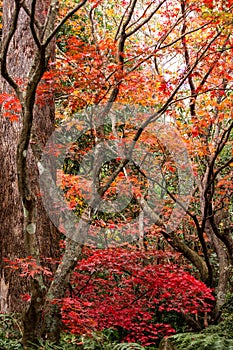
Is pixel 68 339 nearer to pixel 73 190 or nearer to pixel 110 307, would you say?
pixel 110 307

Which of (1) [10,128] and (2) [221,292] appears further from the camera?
(2) [221,292]

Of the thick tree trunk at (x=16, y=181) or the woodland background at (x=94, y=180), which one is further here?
the thick tree trunk at (x=16, y=181)

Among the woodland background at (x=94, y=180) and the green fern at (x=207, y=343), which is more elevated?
the woodland background at (x=94, y=180)

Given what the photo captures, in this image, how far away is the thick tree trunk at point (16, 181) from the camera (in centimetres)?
481

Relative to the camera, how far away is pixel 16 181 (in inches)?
200

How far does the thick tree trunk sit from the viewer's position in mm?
4809

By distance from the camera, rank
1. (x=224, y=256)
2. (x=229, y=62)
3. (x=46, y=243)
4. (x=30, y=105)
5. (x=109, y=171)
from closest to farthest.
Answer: (x=30, y=105) < (x=46, y=243) < (x=229, y=62) < (x=224, y=256) < (x=109, y=171)

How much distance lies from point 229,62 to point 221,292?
4.14 meters

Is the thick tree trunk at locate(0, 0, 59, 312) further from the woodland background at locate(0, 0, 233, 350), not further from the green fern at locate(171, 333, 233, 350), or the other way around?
the green fern at locate(171, 333, 233, 350)

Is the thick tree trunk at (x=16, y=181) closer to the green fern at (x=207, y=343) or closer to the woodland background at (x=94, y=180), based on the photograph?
the woodland background at (x=94, y=180)

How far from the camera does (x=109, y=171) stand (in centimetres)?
962

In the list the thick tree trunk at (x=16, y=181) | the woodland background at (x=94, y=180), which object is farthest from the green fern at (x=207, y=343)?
the thick tree trunk at (x=16, y=181)

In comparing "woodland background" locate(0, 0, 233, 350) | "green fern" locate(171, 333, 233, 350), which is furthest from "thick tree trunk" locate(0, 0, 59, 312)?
"green fern" locate(171, 333, 233, 350)

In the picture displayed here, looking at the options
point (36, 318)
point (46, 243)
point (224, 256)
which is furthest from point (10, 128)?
point (224, 256)
